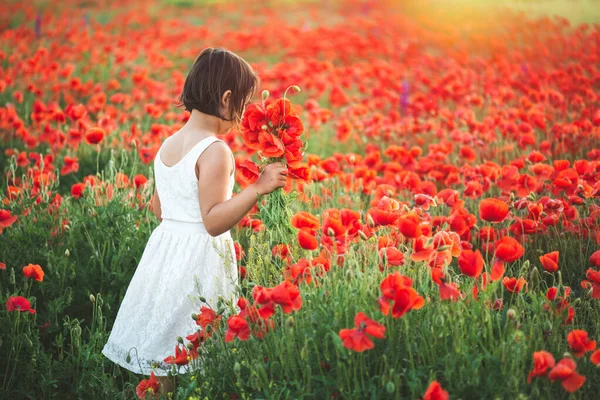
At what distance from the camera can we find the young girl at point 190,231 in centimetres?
248

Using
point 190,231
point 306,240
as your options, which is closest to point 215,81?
point 190,231

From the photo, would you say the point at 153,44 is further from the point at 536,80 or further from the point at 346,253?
the point at 346,253

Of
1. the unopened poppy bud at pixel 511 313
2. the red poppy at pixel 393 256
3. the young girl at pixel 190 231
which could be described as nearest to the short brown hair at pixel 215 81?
the young girl at pixel 190 231

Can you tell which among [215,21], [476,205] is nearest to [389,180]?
[476,205]

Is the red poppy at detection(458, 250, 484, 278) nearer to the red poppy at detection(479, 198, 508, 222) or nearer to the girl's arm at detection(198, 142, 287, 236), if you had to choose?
the red poppy at detection(479, 198, 508, 222)

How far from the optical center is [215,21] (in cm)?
1519

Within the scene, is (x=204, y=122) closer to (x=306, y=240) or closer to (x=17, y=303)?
(x=306, y=240)

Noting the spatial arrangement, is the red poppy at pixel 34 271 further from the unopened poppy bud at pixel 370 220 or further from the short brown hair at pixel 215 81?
the unopened poppy bud at pixel 370 220

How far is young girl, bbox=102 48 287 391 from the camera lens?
2.48 meters

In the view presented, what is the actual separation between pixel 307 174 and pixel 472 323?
840 mm

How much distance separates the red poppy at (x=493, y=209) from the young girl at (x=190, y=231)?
97 cm

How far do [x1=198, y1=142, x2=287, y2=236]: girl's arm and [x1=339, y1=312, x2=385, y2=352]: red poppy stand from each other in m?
0.74

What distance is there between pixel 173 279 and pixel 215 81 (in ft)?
2.71

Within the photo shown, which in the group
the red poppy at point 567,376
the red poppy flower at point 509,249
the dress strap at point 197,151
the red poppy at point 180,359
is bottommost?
the red poppy at point 180,359
